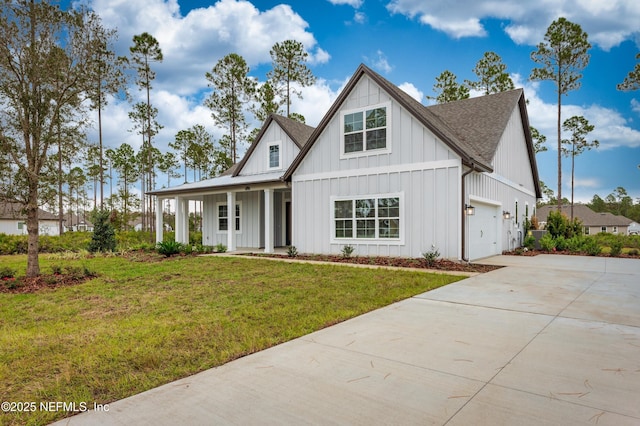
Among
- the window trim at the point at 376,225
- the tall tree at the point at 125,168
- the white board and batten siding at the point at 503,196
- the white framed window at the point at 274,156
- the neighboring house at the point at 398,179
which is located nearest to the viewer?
the neighboring house at the point at 398,179

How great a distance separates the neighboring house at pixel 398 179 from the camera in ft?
37.5

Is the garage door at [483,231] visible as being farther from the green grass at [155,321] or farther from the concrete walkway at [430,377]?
the concrete walkway at [430,377]

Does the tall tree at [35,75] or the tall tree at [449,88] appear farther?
the tall tree at [449,88]

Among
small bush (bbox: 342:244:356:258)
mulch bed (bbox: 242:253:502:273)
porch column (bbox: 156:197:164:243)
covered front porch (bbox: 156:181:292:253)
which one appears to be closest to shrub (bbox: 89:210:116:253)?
porch column (bbox: 156:197:164:243)

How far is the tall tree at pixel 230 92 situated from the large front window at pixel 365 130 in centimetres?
1833

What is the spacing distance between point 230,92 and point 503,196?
21808 millimetres

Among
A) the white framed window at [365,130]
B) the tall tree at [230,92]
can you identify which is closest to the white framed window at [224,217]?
the white framed window at [365,130]

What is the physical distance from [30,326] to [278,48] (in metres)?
26.3

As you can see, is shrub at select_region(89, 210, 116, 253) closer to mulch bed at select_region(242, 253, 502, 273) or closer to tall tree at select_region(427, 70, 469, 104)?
mulch bed at select_region(242, 253, 502, 273)

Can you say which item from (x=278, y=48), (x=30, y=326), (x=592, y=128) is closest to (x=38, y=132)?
(x=30, y=326)

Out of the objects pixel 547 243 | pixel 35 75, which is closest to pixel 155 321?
pixel 35 75

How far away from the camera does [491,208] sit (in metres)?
14.5

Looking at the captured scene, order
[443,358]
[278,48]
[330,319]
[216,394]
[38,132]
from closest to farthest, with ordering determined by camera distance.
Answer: [216,394] → [443,358] → [330,319] → [38,132] → [278,48]

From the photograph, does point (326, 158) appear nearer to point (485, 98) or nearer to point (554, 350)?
point (485, 98)
